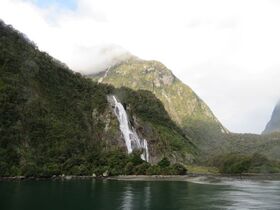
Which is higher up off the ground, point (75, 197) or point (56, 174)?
point (56, 174)

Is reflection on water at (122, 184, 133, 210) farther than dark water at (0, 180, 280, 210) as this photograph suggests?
Yes

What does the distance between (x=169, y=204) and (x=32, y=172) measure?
99.0 m

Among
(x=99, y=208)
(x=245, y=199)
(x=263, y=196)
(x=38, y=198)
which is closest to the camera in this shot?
(x=99, y=208)

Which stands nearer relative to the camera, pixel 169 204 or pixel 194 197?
pixel 169 204

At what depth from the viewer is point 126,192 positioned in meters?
122

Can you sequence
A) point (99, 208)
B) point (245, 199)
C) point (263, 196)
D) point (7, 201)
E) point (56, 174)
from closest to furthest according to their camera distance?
point (99, 208) < point (7, 201) < point (245, 199) < point (263, 196) < point (56, 174)

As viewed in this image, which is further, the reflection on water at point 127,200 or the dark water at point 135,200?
the reflection on water at point 127,200

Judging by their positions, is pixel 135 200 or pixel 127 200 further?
pixel 135 200

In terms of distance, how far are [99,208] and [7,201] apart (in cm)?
2099

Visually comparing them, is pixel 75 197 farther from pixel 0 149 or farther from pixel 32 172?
pixel 0 149

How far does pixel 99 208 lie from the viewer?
87.7 m

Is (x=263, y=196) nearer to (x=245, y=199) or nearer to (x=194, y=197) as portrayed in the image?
(x=245, y=199)

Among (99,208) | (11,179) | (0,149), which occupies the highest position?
(0,149)

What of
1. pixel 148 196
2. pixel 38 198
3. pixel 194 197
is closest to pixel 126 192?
pixel 148 196
